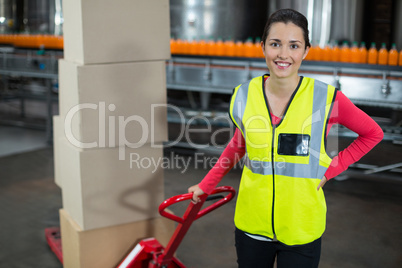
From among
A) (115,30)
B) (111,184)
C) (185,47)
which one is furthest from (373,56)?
(111,184)

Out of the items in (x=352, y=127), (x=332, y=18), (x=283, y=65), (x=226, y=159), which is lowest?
(x=226, y=159)

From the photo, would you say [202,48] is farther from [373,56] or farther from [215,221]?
[215,221]

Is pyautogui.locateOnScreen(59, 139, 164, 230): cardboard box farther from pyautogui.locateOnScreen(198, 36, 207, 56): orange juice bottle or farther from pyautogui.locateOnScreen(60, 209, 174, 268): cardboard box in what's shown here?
pyautogui.locateOnScreen(198, 36, 207, 56): orange juice bottle

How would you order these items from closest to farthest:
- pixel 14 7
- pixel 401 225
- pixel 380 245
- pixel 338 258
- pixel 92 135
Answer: pixel 92 135 < pixel 338 258 < pixel 380 245 < pixel 401 225 < pixel 14 7

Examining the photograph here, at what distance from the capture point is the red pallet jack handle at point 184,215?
197 centimetres

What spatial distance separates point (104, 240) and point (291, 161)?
4.54 feet

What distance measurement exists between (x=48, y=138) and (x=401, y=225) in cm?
443

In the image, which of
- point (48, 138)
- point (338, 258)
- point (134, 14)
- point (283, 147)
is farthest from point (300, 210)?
point (48, 138)

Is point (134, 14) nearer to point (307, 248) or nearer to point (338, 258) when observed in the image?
point (307, 248)

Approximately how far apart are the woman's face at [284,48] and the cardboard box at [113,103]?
3.54 ft

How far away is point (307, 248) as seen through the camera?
1610 millimetres

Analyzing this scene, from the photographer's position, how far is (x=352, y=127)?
1.62 meters

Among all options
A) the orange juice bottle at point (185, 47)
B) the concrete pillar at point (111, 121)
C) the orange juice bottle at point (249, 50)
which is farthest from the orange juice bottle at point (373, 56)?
the concrete pillar at point (111, 121)

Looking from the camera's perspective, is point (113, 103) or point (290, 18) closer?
point (290, 18)
